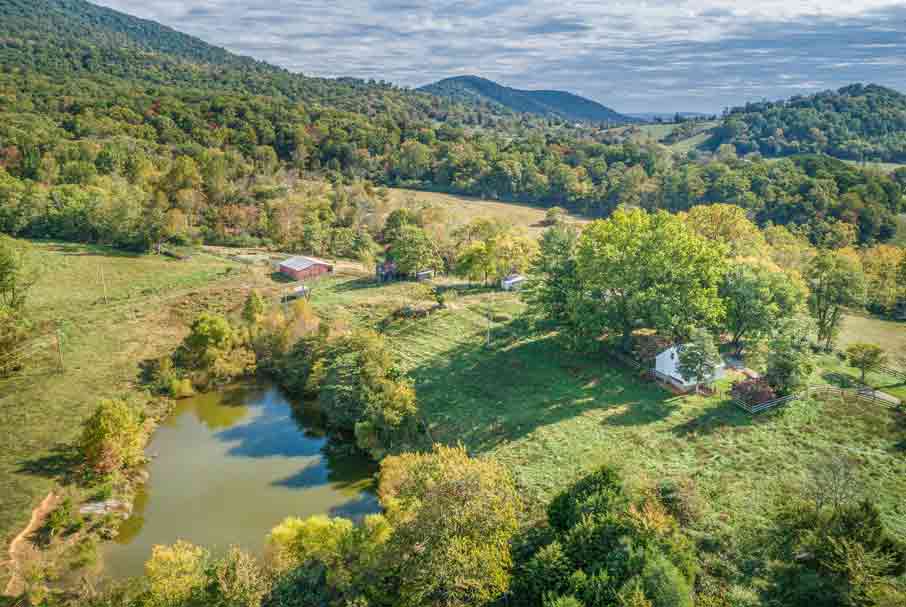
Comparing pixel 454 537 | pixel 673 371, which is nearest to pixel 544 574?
pixel 454 537

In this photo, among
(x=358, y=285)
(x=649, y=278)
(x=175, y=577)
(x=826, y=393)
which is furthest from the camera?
(x=358, y=285)

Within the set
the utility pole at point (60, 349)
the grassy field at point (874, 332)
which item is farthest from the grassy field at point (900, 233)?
the utility pole at point (60, 349)

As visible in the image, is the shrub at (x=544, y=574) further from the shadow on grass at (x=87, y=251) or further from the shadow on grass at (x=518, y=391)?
the shadow on grass at (x=87, y=251)

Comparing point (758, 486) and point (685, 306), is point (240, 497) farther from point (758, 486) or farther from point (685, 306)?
point (685, 306)

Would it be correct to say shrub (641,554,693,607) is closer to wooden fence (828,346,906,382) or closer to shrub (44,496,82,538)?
shrub (44,496,82,538)

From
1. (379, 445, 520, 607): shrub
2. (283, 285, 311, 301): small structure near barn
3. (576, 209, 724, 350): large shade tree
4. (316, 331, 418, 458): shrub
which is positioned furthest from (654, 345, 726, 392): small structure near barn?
(283, 285, 311, 301): small structure near barn

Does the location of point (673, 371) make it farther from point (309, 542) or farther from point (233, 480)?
point (233, 480)
